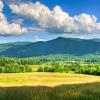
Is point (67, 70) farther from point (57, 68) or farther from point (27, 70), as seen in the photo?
point (27, 70)

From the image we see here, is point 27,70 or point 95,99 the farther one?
point 27,70

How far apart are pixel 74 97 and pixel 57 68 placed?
457 feet

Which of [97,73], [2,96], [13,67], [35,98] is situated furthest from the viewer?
[13,67]

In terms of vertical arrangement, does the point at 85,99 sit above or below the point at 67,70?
above

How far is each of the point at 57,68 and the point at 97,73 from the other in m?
25.9

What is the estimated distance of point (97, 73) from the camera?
135 meters

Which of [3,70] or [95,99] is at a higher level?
[95,99]

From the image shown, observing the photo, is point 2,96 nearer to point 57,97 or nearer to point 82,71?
point 57,97

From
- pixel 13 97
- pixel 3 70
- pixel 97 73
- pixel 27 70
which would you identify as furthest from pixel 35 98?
pixel 27 70

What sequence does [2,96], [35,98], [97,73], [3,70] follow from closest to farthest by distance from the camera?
1. [35,98]
2. [2,96]
3. [97,73]
4. [3,70]

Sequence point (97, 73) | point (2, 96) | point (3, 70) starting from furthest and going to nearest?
point (3, 70) → point (97, 73) → point (2, 96)

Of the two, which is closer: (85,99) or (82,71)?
(85,99)

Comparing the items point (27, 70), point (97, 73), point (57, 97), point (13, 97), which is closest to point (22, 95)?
point (13, 97)

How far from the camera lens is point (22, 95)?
1559 centimetres
